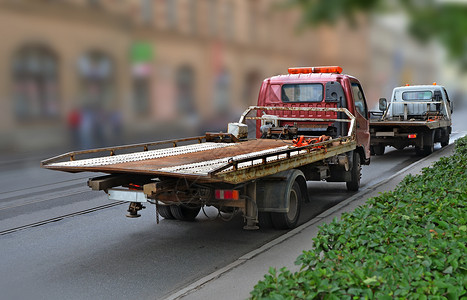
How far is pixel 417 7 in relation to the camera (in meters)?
2.26

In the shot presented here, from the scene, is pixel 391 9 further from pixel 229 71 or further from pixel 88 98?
pixel 229 71

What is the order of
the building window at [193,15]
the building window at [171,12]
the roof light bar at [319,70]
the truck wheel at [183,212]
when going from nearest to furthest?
the truck wheel at [183,212]
the building window at [171,12]
the building window at [193,15]
the roof light bar at [319,70]

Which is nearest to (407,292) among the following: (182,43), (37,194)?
(182,43)

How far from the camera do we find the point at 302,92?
32.2ft

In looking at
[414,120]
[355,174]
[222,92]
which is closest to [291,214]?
[355,174]

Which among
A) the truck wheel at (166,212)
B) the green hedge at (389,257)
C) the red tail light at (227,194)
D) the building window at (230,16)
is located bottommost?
the truck wheel at (166,212)

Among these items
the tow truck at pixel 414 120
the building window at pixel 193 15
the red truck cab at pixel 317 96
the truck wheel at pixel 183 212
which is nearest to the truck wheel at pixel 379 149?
the tow truck at pixel 414 120

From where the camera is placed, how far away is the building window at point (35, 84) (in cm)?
1101

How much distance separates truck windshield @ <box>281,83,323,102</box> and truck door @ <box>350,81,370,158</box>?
2.22 feet

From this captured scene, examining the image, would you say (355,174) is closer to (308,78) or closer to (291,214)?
Result: (308,78)

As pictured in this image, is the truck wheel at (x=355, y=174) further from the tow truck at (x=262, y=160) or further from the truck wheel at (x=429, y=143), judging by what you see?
the truck wheel at (x=429, y=143)

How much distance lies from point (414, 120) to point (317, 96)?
7483mm

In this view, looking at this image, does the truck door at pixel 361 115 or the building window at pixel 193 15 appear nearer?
the building window at pixel 193 15

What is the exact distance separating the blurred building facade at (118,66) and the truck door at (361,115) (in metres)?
0.22
